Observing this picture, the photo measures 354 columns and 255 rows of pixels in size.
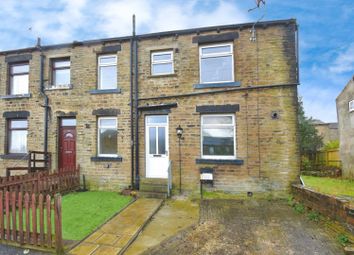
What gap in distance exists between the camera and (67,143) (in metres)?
10.6

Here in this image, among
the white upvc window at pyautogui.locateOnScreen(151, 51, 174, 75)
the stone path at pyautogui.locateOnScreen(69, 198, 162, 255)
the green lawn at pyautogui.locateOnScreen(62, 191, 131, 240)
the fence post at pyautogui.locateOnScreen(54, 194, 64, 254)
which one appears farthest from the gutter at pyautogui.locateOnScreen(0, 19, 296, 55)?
the fence post at pyautogui.locateOnScreen(54, 194, 64, 254)

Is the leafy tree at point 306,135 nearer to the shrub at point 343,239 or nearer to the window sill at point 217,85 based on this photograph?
the window sill at point 217,85

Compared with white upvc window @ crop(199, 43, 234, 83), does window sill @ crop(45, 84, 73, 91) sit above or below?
below

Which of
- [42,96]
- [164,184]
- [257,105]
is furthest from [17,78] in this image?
[257,105]

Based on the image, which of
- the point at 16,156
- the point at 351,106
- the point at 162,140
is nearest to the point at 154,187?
the point at 162,140

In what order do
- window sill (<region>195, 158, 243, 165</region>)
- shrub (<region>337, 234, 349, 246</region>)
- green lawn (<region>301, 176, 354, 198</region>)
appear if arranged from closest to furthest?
shrub (<region>337, 234, 349, 246</region>)
green lawn (<region>301, 176, 354, 198</region>)
window sill (<region>195, 158, 243, 165</region>)

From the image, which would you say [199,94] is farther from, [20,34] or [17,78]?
[20,34]

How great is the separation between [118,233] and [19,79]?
1038cm

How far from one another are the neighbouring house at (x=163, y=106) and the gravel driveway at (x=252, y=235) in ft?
6.65

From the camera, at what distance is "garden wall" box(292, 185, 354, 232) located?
5.08 meters

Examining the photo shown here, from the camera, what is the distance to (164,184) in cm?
892

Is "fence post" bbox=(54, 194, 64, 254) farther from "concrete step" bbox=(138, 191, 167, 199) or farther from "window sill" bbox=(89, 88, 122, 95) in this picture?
"window sill" bbox=(89, 88, 122, 95)

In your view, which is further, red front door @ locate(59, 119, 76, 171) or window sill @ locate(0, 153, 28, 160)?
window sill @ locate(0, 153, 28, 160)

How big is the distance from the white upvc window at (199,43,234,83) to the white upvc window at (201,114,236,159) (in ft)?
5.12
